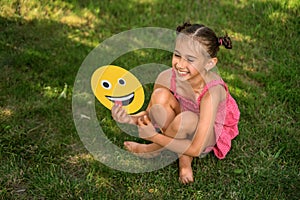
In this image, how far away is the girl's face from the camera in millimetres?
2426

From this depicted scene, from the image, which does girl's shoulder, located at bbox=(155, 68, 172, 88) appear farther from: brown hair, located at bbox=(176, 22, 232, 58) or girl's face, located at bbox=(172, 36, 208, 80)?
brown hair, located at bbox=(176, 22, 232, 58)

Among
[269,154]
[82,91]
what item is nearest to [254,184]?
[269,154]

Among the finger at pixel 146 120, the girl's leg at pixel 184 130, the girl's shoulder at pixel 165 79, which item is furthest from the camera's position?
the girl's shoulder at pixel 165 79

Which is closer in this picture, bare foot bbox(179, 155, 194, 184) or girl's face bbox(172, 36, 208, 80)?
girl's face bbox(172, 36, 208, 80)

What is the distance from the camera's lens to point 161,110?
2691 millimetres

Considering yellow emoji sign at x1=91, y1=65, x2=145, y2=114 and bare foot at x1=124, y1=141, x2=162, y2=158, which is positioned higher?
yellow emoji sign at x1=91, y1=65, x2=145, y2=114

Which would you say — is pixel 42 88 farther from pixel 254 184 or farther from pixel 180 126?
pixel 254 184

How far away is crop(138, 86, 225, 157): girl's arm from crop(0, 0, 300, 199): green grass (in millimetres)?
213

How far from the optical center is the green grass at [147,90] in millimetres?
2605

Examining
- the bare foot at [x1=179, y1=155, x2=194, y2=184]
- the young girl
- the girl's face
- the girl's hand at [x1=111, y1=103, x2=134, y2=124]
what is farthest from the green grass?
the girl's face

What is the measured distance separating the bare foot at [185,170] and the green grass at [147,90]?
0.04 metres

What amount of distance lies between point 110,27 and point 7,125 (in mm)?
1531

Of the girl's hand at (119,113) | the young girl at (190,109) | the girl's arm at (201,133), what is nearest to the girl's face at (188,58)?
the young girl at (190,109)

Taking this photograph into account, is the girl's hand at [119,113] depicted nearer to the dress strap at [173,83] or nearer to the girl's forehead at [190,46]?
the dress strap at [173,83]
